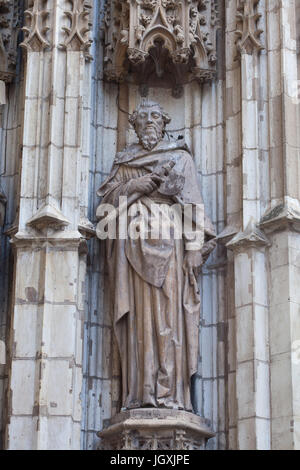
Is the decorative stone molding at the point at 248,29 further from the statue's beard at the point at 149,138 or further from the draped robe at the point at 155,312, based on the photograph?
the draped robe at the point at 155,312

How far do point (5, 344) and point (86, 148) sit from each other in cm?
209

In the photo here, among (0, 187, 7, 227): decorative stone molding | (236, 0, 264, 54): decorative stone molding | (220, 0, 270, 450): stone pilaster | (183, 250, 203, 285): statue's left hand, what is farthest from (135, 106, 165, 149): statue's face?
(0, 187, 7, 227): decorative stone molding

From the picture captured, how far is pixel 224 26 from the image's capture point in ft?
44.0

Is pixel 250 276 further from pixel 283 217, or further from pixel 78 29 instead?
pixel 78 29

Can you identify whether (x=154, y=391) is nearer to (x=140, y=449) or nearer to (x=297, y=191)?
(x=140, y=449)

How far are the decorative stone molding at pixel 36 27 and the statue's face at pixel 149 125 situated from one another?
1.17m

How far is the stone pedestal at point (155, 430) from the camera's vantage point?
11594 mm

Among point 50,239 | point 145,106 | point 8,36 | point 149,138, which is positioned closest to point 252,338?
point 50,239

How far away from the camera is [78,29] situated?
504 inches

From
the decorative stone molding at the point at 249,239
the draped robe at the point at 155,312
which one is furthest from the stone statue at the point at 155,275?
the decorative stone molding at the point at 249,239

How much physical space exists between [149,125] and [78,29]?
1.18 meters

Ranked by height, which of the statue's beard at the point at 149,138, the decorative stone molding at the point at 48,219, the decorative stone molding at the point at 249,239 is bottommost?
the decorative stone molding at the point at 249,239

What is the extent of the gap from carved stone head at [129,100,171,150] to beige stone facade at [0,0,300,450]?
0.31 m
